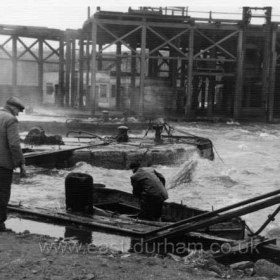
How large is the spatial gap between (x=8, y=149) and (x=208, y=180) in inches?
316

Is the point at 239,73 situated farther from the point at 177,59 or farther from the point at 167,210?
the point at 167,210

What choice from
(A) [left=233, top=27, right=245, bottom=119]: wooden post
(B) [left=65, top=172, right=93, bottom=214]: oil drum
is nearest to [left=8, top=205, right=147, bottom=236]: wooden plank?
(B) [left=65, top=172, right=93, bottom=214]: oil drum

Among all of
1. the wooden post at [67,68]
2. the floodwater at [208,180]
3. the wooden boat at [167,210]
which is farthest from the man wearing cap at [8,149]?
the wooden post at [67,68]

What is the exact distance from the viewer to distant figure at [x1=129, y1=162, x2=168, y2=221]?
689cm

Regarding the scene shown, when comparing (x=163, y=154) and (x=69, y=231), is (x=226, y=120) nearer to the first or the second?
(x=163, y=154)

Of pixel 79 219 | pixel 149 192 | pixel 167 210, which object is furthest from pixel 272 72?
pixel 79 219

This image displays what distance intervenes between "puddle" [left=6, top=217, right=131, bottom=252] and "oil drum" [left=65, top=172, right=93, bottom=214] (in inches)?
19.5

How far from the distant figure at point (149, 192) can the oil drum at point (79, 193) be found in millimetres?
672

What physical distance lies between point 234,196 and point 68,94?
86.2ft

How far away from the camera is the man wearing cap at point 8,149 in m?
6.13

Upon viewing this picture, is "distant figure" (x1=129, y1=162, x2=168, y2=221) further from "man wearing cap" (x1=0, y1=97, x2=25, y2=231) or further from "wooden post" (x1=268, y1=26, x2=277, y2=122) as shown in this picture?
"wooden post" (x1=268, y1=26, x2=277, y2=122)

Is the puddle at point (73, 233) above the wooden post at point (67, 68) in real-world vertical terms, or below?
below

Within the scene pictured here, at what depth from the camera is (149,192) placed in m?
6.88

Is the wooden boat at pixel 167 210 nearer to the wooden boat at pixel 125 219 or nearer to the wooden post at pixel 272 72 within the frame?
the wooden boat at pixel 125 219
